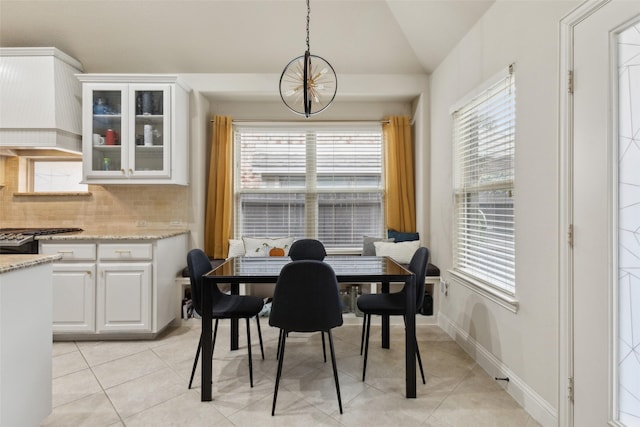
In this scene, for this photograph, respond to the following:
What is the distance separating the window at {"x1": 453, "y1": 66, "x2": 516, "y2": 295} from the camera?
221 centimetres

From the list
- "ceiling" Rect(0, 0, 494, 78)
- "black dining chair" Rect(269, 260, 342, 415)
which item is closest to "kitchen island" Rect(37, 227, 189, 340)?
"black dining chair" Rect(269, 260, 342, 415)

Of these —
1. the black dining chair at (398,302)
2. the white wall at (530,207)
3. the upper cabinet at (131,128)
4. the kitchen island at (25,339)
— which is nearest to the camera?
the kitchen island at (25,339)

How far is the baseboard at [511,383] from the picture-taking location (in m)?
1.80

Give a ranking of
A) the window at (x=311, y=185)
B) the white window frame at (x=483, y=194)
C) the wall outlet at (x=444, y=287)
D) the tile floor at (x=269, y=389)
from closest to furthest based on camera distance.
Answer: the tile floor at (x=269, y=389) < the white window frame at (x=483, y=194) < the wall outlet at (x=444, y=287) < the window at (x=311, y=185)

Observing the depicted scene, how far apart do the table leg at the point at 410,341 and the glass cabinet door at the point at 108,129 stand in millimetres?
2977

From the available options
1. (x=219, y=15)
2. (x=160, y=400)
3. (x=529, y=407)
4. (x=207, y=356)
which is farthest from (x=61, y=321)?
(x=529, y=407)

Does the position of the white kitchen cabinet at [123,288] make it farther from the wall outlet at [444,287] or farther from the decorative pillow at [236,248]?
the wall outlet at [444,287]

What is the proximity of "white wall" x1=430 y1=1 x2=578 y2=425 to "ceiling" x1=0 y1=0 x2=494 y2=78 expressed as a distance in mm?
669

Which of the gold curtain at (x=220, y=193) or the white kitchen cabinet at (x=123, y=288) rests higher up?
the gold curtain at (x=220, y=193)

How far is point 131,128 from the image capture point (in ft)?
10.9

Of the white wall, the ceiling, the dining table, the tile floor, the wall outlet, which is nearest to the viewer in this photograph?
the white wall

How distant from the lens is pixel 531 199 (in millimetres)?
1943

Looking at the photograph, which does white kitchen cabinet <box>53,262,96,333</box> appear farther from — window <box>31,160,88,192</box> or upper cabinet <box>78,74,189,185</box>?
window <box>31,160,88,192</box>

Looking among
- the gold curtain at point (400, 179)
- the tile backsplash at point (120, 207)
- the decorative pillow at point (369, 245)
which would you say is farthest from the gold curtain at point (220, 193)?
the gold curtain at point (400, 179)
